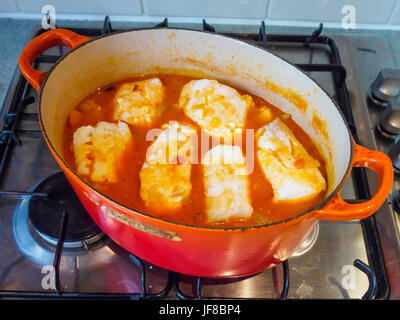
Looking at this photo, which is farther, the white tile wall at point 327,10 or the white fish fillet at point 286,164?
the white tile wall at point 327,10

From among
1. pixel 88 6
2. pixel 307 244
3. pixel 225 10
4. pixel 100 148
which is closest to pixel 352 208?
pixel 307 244

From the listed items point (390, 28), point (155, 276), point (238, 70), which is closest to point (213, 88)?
point (238, 70)

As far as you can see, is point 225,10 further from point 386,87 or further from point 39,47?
point 39,47

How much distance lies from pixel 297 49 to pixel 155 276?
1.29m

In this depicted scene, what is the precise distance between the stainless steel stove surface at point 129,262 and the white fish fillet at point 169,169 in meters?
0.22

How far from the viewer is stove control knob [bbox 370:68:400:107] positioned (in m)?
1.68

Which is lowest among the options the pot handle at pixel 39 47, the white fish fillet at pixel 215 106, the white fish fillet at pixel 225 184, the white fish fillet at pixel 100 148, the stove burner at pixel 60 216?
the stove burner at pixel 60 216

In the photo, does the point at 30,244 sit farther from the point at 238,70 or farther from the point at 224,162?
the point at 238,70

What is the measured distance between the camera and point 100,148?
138 centimetres

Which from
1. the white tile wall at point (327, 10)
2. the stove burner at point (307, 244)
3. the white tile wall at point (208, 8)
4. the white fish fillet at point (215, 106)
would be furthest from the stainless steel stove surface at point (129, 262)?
the white tile wall at point (327, 10)

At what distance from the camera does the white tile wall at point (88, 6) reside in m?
1.96

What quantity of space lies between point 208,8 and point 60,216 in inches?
50.6

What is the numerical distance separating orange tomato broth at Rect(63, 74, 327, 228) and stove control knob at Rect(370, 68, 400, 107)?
1.41 ft

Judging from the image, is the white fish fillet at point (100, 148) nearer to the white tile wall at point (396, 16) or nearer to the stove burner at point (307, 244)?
the stove burner at point (307, 244)
